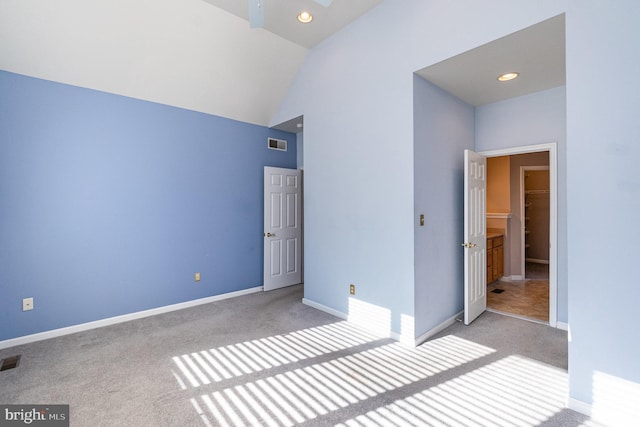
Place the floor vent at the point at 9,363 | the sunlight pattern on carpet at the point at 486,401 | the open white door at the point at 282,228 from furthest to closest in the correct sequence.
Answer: the open white door at the point at 282,228, the floor vent at the point at 9,363, the sunlight pattern on carpet at the point at 486,401

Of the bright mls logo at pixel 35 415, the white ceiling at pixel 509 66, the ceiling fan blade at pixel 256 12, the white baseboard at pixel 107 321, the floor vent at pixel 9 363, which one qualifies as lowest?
the bright mls logo at pixel 35 415

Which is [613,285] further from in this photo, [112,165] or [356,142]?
[112,165]

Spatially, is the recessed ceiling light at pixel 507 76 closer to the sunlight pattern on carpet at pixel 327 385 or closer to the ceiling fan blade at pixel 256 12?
the ceiling fan blade at pixel 256 12

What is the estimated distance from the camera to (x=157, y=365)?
8.04 feet

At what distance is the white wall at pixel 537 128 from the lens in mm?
3082

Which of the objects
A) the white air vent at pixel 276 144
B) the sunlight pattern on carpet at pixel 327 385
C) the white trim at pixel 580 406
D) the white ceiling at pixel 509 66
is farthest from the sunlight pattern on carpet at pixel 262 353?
the white air vent at pixel 276 144

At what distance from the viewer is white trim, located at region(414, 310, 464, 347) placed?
281 cm

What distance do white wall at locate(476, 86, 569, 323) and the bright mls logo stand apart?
434 centimetres

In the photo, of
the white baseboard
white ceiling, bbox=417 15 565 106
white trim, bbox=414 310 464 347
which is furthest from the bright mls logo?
white ceiling, bbox=417 15 565 106

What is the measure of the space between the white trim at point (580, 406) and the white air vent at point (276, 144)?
4544 mm

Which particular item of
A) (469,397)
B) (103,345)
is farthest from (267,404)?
(103,345)

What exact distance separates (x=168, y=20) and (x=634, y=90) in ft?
12.9

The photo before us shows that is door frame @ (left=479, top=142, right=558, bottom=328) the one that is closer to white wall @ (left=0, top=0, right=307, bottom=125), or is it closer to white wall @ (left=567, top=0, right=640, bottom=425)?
white wall @ (left=567, top=0, right=640, bottom=425)

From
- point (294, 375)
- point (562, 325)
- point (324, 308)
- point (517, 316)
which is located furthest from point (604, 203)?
point (324, 308)
